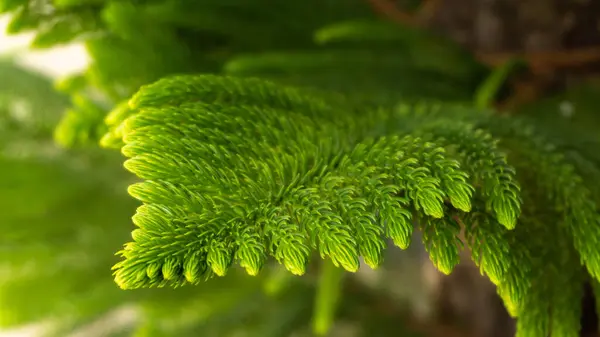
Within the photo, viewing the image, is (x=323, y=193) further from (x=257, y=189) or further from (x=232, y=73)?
(x=232, y=73)

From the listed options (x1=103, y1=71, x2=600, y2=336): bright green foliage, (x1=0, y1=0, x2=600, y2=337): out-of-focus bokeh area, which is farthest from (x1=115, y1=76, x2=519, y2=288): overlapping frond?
(x1=0, y1=0, x2=600, y2=337): out-of-focus bokeh area

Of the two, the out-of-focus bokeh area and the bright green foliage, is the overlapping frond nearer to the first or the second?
the bright green foliage

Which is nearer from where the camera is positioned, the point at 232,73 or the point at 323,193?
the point at 323,193

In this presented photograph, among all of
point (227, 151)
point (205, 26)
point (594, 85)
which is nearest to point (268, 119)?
point (227, 151)

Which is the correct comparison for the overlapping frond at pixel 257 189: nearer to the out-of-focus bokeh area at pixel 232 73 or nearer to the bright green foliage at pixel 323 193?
the bright green foliage at pixel 323 193

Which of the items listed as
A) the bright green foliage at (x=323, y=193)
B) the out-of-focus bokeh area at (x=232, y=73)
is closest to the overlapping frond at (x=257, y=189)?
the bright green foliage at (x=323, y=193)

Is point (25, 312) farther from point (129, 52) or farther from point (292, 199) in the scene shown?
A: point (292, 199)

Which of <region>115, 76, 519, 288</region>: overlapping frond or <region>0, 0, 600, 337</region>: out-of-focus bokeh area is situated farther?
<region>0, 0, 600, 337</region>: out-of-focus bokeh area

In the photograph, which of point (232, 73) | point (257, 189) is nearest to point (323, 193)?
point (257, 189)

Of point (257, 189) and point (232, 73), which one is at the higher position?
point (232, 73)
